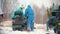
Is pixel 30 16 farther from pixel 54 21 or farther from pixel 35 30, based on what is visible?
pixel 54 21

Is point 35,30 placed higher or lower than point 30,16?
lower

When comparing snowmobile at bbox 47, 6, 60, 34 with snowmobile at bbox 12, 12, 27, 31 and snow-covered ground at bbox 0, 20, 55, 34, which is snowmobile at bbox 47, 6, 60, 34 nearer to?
snow-covered ground at bbox 0, 20, 55, 34

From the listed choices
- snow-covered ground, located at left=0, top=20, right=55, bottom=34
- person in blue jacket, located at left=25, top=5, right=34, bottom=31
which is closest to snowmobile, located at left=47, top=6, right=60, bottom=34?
snow-covered ground, located at left=0, top=20, right=55, bottom=34

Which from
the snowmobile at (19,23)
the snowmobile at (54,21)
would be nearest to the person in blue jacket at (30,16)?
the snowmobile at (19,23)

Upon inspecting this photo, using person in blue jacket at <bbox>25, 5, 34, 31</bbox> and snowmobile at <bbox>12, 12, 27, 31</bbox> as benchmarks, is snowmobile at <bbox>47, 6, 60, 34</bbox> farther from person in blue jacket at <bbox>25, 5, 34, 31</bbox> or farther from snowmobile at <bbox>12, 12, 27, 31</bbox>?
snowmobile at <bbox>12, 12, 27, 31</bbox>

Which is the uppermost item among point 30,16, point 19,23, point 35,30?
point 30,16

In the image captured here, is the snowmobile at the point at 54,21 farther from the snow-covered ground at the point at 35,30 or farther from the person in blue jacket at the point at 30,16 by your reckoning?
the person in blue jacket at the point at 30,16

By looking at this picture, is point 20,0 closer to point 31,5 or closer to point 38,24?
point 31,5

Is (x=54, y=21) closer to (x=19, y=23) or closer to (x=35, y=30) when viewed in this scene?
(x=35, y=30)

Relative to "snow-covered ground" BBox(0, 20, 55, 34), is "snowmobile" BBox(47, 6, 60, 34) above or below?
above

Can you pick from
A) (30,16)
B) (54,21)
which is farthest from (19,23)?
(54,21)

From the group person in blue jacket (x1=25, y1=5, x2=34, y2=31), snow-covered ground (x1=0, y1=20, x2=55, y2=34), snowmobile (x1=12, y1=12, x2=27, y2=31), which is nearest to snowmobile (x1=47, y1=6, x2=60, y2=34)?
snow-covered ground (x1=0, y1=20, x2=55, y2=34)

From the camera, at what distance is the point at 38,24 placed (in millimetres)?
3844

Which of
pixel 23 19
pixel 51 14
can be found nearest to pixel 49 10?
pixel 51 14
